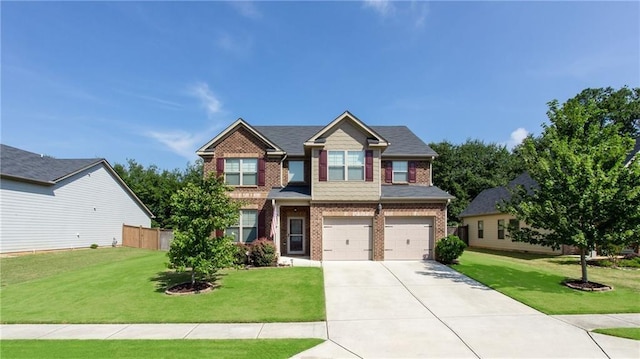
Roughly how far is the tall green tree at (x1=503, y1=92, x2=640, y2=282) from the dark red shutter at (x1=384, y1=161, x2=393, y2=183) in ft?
25.8

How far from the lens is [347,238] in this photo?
18641 millimetres

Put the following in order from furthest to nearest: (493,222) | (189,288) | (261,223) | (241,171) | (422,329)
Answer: (493,222), (241,171), (261,223), (189,288), (422,329)

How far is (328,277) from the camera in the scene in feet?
47.6

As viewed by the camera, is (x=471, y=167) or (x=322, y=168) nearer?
(x=322, y=168)

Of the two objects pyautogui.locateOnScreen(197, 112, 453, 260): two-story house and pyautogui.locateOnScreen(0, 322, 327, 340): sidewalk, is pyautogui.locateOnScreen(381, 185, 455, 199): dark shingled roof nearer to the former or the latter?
pyautogui.locateOnScreen(197, 112, 453, 260): two-story house

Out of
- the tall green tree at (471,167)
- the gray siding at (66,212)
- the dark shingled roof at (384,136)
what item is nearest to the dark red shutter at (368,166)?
the dark shingled roof at (384,136)

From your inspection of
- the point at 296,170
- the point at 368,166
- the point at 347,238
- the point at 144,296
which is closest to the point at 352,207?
the point at 347,238

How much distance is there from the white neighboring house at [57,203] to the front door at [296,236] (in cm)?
1605

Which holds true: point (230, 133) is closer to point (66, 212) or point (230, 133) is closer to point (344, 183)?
point (344, 183)

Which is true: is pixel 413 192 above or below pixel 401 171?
below

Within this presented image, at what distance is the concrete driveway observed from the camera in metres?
7.29

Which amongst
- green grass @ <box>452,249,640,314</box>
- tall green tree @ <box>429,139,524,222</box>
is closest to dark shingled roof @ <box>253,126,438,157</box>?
green grass @ <box>452,249,640,314</box>

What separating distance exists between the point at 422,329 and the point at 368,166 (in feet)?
35.8

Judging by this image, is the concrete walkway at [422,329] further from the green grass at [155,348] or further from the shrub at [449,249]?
the shrub at [449,249]
